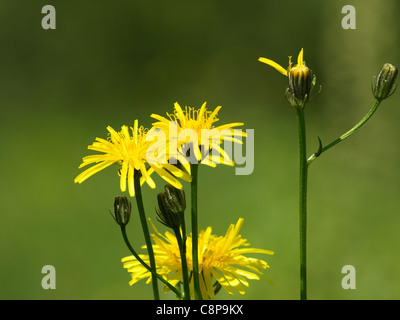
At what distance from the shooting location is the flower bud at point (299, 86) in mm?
432

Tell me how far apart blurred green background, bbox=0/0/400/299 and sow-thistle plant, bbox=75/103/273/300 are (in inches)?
33.2

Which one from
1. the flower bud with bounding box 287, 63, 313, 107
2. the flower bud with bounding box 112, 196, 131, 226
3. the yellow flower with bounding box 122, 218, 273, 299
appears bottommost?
the yellow flower with bounding box 122, 218, 273, 299

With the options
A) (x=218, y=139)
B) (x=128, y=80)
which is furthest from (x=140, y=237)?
(x=218, y=139)

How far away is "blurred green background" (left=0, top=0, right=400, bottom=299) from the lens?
4.69ft

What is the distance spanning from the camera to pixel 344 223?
1500mm

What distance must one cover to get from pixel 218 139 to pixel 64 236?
1.25m

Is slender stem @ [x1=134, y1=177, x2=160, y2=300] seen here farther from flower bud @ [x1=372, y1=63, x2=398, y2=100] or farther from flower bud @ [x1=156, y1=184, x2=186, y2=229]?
flower bud @ [x1=372, y1=63, x2=398, y2=100]

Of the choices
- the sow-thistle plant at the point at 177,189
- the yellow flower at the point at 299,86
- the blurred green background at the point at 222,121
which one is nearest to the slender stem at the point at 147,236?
the sow-thistle plant at the point at 177,189

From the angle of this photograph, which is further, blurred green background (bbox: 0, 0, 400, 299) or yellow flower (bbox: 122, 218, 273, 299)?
blurred green background (bbox: 0, 0, 400, 299)

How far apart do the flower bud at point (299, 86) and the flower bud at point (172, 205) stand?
11cm

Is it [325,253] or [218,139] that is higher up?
[218,139]

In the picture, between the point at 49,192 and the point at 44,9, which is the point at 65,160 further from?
the point at 44,9

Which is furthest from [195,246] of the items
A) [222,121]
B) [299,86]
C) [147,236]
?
[222,121]

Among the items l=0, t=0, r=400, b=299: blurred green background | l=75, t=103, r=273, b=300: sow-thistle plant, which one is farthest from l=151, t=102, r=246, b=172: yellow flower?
l=0, t=0, r=400, b=299: blurred green background
